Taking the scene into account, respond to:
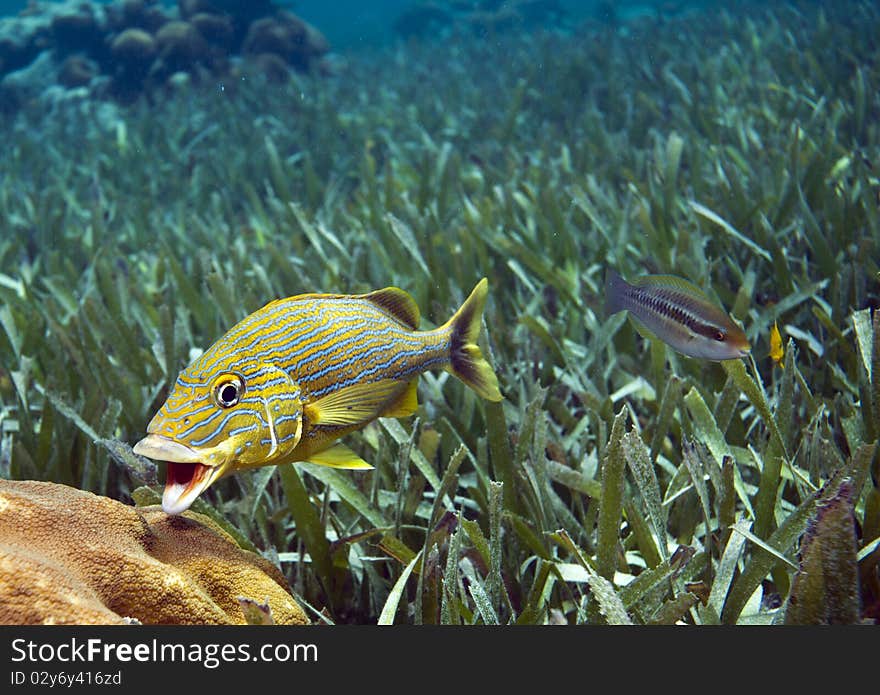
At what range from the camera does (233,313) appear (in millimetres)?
3793

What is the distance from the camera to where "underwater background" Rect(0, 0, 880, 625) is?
2.18m

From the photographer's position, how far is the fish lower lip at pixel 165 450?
1603mm

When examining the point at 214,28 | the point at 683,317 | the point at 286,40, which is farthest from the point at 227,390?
the point at 214,28

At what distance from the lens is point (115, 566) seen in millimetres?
1657

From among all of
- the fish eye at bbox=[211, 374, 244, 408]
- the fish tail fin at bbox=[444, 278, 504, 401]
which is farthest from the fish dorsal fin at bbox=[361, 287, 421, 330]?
the fish eye at bbox=[211, 374, 244, 408]

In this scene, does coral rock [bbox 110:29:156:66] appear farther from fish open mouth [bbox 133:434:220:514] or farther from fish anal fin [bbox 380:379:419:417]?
fish open mouth [bbox 133:434:220:514]

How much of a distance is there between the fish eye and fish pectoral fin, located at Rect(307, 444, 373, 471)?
305 mm

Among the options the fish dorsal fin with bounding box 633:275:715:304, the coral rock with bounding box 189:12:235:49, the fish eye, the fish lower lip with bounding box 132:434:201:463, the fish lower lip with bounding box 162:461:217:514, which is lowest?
the fish lower lip with bounding box 162:461:217:514

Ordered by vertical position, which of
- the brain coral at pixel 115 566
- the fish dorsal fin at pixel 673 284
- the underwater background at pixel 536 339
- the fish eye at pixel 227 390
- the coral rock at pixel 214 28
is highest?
the coral rock at pixel 214 28

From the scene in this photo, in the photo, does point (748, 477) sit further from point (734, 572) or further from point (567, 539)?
point (567, 539)

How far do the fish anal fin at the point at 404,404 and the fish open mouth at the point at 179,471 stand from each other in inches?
24.6

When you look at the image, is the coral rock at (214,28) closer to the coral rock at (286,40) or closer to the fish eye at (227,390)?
the coral rock at (286,40)

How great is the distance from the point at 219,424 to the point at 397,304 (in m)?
0.78

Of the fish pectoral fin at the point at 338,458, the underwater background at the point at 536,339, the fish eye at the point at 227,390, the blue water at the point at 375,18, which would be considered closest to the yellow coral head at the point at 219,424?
the fish eye at the point at 227,390
